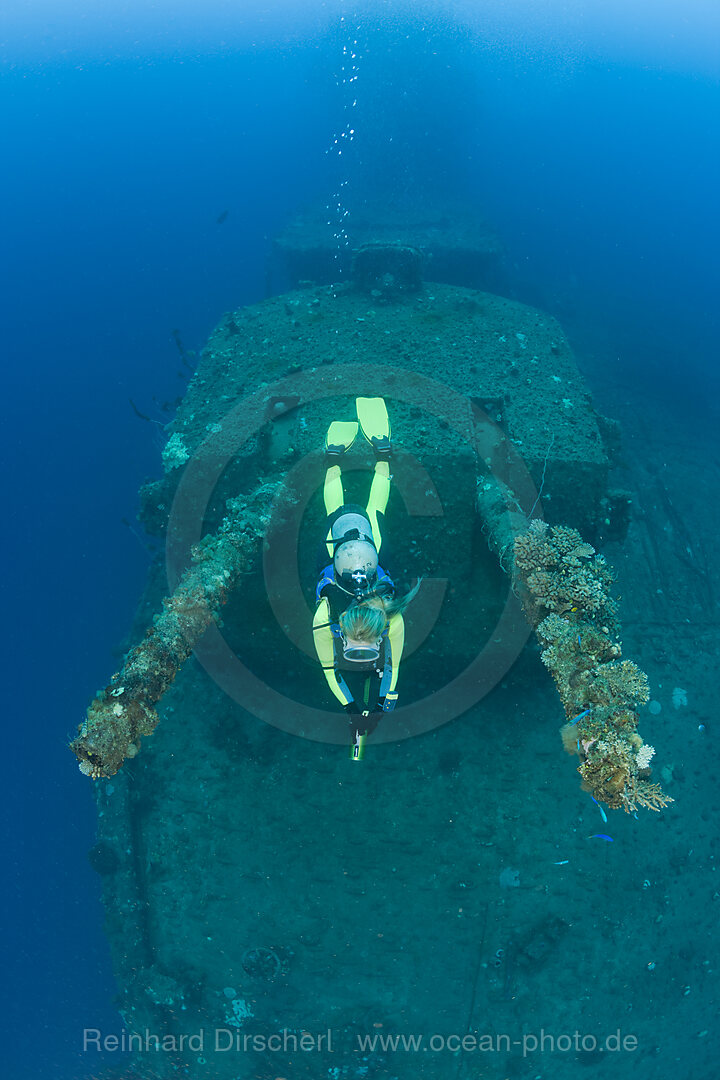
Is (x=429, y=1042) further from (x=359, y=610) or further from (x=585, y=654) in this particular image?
(x=359, y=610)

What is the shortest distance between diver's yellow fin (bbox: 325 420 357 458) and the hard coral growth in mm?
1833

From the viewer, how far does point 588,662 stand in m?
3.03

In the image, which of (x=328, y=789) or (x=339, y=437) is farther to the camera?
(x=339, y=437)

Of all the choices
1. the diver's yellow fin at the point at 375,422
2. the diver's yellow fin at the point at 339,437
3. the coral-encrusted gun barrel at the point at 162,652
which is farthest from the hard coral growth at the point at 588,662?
the coral-encrusted gun barrel at the point at 162,652

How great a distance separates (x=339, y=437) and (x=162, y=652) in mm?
2495

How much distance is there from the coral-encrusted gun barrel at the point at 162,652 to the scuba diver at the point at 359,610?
2.40ft

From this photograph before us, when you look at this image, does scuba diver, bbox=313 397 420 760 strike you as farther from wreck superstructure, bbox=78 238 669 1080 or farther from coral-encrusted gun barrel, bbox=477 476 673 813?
coral-encrusted gun barrel, bbox=477 476 673 813

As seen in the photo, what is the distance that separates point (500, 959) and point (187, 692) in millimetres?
3516

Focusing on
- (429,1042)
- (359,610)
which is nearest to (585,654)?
(359,610)

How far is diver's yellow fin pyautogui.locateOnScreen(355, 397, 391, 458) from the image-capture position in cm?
457

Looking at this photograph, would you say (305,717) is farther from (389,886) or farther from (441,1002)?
(441,1002)

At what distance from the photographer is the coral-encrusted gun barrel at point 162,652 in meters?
2.82

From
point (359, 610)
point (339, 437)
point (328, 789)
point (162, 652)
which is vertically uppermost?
point (339, 437)

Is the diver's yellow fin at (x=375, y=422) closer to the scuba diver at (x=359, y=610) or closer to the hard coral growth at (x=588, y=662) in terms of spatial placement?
the scuba diver at (x=359, y=610)
